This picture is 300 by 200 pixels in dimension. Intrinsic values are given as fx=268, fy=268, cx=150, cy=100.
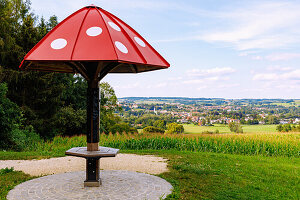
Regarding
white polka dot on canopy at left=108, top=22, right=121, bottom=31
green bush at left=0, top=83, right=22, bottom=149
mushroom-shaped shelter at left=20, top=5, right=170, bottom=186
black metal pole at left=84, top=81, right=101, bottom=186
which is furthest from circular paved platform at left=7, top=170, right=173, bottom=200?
green bush at left=0, top=83, right=22, bottom=149

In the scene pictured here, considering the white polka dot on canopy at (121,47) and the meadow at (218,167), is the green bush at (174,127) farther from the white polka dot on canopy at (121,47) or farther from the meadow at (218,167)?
the white polka dot on canopy at (121,47)

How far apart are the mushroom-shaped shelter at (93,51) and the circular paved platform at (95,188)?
0.43 meters

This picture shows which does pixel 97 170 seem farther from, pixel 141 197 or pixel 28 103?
pixel 28 103

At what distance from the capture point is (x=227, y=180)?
710 centimetres

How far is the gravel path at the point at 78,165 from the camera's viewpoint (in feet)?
26.8

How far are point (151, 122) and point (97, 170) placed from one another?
78.8 ft

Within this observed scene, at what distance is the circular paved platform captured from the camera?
17.8ft

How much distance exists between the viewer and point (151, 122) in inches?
1185

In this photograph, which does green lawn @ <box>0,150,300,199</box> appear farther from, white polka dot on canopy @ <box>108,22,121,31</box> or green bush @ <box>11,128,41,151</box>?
green bush @ <box>11,128,41,151</box>

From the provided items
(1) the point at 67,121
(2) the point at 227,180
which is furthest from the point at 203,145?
(1) the point at 67,121

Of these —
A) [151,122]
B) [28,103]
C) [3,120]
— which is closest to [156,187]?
[3,120]

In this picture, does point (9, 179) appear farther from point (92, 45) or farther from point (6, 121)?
point (6, 121)

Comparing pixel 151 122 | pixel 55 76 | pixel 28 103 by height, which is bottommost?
pixel 151 122

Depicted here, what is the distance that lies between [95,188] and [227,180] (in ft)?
11.4
